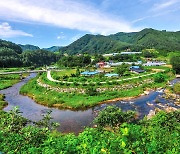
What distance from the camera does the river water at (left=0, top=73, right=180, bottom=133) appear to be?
133ft

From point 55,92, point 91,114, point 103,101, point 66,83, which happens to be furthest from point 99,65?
point 91,114

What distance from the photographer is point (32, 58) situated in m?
178

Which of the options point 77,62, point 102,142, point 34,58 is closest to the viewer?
point 102,142

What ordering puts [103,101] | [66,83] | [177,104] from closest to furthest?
[177,104] → [103,101] → [66,83]

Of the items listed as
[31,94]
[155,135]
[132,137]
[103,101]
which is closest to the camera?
[132,137]

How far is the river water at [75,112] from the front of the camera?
40600 millimetres

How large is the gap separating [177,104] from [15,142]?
141 feet

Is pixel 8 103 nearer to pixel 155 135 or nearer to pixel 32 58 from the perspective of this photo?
pixel 155 135

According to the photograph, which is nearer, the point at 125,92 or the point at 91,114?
the point at 91,114

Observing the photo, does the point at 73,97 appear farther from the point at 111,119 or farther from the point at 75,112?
the point at 111,119

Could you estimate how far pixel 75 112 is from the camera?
1911 inches

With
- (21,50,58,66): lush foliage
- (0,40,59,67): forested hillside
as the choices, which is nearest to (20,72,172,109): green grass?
(0,40,59,67): forested hillside

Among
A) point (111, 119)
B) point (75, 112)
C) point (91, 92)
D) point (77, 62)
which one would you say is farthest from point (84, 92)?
point (77, 62)

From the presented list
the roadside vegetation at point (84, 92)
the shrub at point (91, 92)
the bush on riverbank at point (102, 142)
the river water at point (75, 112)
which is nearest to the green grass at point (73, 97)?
the roadside vegetation at point (84, 92)
